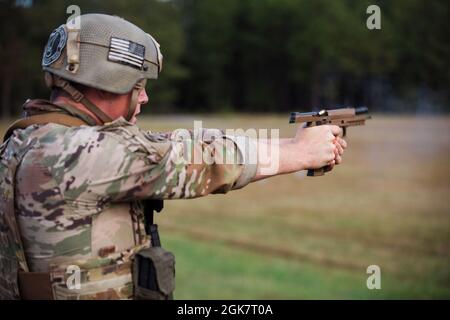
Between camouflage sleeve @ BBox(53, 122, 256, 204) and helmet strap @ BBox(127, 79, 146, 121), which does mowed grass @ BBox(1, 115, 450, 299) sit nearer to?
helmet strap @ BBox(127, 79, 146, 121)

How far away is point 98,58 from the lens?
8.90 ft

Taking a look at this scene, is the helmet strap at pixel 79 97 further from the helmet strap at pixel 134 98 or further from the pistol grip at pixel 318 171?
the pistol grip at pixel 318 171

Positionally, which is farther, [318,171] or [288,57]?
[288,57]

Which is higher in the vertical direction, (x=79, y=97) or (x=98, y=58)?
(x=98, y=58)

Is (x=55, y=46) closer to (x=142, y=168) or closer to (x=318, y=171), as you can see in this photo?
(x=142, y=168)

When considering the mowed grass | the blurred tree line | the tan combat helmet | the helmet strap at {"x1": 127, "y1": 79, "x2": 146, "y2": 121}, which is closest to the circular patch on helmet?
the tan combat helmet

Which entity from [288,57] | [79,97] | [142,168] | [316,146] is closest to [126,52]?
[79,97]

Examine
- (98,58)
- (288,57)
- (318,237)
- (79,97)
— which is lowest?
(318,237)

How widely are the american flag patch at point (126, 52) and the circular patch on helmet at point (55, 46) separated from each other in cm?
20

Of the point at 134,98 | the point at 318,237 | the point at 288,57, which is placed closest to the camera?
the point at 134,98

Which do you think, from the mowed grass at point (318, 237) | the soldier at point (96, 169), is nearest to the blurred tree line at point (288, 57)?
the mowed grass at point (318, 237)

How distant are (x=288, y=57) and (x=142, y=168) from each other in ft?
221

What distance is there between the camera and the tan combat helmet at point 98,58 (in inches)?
106

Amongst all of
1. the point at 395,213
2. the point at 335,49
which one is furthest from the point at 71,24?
the point at 335,49
